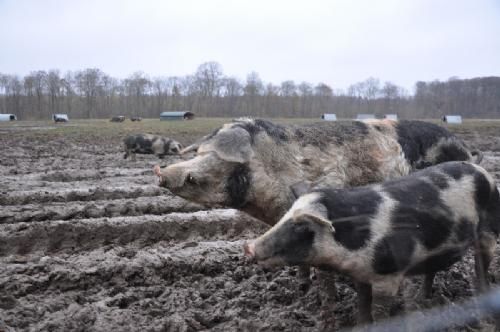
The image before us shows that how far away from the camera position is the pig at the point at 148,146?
52.3 ft

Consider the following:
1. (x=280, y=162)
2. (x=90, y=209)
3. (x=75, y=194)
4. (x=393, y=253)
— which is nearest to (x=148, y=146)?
(x=75, y=194)

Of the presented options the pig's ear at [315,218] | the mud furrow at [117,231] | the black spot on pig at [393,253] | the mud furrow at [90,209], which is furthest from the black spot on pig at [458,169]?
the mud furrow at [90,209]

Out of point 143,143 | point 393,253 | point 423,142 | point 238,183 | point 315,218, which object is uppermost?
point 423,142

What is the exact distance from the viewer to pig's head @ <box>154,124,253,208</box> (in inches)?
144

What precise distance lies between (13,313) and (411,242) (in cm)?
323

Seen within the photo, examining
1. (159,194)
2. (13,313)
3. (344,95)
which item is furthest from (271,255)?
(344,95)

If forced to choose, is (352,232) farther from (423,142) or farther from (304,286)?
(423,142)

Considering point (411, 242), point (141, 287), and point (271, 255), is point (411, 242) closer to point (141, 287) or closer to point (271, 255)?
point (271, 255)

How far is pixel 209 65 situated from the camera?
67.4 m

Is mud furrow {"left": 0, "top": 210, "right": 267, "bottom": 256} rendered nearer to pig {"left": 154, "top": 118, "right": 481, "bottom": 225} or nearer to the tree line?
pig {"left": 154, "top": 118, "right": 481, "bottom": 225}

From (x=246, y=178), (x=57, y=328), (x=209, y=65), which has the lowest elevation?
(x=57, y=328)

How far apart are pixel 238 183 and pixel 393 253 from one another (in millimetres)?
1338

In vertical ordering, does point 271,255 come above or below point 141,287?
above

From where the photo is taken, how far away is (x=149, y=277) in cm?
462
